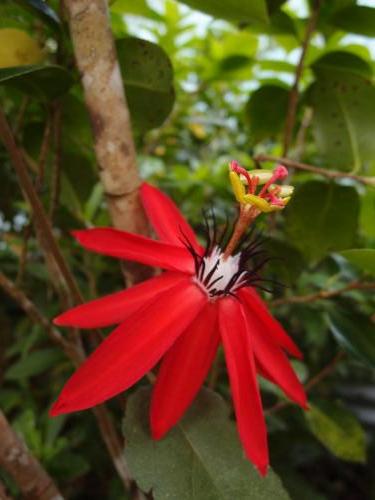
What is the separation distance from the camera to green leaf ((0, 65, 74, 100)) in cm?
47

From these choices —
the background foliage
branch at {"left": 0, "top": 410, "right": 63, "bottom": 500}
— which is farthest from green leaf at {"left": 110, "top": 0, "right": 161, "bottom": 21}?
branch at {"left": 0, "top": 410, "right": 63, "bottom": 500}

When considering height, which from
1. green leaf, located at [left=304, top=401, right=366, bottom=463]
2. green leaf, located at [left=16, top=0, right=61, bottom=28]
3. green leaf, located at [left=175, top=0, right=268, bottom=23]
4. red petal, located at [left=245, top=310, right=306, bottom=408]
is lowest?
green leaf, located at [left=304, top=401, right=366, bottom=463]

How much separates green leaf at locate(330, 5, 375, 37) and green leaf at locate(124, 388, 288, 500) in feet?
1.58

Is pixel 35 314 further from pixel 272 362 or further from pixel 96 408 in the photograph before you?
pixel 272 362

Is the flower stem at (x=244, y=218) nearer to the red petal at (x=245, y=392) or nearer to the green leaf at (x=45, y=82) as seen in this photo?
the red petal at (x=245, y=392)

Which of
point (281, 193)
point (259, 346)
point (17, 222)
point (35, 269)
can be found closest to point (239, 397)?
point (259, 346)

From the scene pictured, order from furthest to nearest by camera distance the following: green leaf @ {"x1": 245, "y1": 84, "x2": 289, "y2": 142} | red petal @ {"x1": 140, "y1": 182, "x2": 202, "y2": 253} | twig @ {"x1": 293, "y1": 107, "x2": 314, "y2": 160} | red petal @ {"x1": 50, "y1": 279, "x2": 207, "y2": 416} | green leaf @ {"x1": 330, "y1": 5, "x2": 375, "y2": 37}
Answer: twig @ {"x1": 293, "y1": 107, "x2": 314, "y2": 160} → green leaf @ {"x1": 245, "y1": 84, "x2": 289, "y2": 142} → green leaf @ {"x1": 330, "y1": 5, "x2": 375, "y2": 37} → red petal @ {"x1": 140, "y1": 182, "x2": 202, "y2": 253} → red petal @ {"x1": 50, "y1": 279, "x2": 207, "y2": 416}

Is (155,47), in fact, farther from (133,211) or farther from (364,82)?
(364,82)

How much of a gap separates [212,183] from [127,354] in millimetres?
651

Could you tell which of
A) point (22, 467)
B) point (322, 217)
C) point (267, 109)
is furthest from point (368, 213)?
point (22, 467)

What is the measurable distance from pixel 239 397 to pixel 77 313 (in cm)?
15

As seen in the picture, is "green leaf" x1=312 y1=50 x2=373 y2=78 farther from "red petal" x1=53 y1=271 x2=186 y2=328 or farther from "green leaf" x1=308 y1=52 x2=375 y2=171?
"red petal" x1=53 y1=271 x2=186 y2=328

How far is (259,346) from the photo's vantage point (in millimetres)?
462

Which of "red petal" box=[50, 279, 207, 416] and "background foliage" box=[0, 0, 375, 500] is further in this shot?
"background foliage" box=[0, 0, 375, 500]
